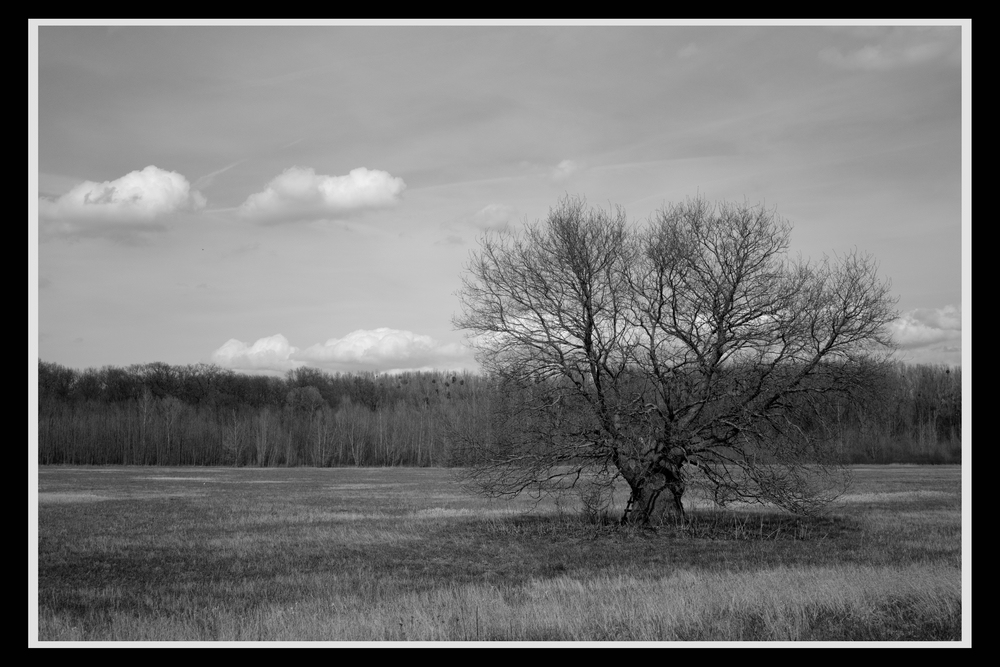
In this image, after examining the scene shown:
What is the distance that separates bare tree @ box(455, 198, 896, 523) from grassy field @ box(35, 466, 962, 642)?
6.07 feet

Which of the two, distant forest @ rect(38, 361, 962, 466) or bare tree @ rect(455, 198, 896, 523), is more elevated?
bare tree @ rect(455, 198, 896, 523)

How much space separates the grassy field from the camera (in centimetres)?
1009

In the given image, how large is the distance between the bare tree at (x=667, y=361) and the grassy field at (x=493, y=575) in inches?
72.9

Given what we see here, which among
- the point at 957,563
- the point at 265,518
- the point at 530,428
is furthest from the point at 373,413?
the point at 957,563

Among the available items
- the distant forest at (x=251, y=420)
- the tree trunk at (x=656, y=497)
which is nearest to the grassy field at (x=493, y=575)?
the tree trunk at (x=656, y=497)

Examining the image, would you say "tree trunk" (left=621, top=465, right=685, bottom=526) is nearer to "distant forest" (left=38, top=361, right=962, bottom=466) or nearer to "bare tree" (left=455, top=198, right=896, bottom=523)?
"bare tree" (left=455, top=198, right=896, bottom=523)

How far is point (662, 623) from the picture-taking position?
33.3 ft

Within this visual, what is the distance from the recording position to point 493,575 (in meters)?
14.7

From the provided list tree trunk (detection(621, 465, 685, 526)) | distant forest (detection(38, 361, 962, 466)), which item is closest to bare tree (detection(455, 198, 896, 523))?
tree trunk (detection(621, 465, 685, 526))

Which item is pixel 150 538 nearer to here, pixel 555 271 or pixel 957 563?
pixel 555 271

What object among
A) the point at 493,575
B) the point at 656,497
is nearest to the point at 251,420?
the point at 656,497

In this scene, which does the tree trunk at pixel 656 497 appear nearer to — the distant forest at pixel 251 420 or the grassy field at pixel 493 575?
the grassy field at pixel 493 575

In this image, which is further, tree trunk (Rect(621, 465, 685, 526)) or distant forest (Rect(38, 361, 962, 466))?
distant forest (Rect(38, 361, 962, 466))

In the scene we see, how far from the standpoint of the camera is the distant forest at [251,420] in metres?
71.2
